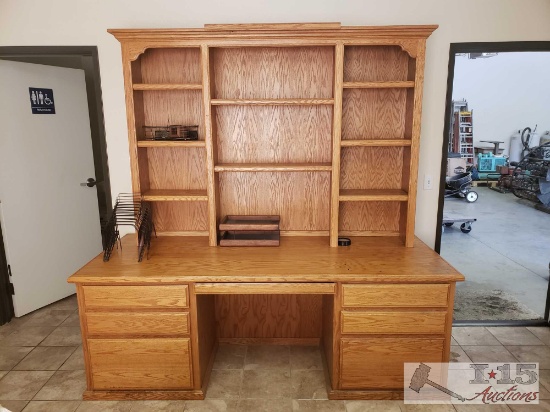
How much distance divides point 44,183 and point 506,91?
9.40 metres

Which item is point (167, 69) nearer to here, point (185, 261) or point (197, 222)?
point (197, 222)

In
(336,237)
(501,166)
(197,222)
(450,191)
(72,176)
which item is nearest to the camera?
(336,237)

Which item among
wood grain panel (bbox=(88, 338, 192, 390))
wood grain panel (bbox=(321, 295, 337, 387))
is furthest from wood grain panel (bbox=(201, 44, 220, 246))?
wood grain panel (bbox=(321, 295, 337, 387))

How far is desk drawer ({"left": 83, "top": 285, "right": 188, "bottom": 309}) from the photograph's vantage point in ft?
7.34

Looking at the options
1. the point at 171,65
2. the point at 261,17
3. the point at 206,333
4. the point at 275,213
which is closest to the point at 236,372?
the point at 206,333

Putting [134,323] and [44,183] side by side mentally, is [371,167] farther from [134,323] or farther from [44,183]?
[44,183]

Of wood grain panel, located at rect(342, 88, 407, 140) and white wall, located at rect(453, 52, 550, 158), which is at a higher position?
white wall, located at rect(453, 52, 550, 158)

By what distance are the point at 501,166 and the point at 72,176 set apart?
8394 mm

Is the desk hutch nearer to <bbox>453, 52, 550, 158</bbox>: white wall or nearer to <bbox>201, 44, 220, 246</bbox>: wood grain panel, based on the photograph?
<bbox>201, 44, 220, 246</bbox>: wood grain panel

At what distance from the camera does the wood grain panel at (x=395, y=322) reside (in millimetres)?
2266

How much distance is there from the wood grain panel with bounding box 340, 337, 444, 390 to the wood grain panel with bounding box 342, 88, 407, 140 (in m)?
1.32

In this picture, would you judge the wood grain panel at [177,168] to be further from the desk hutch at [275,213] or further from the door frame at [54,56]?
the door frame at [54,56]

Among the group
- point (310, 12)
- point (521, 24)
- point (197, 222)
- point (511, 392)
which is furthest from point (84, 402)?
point (521, 24)

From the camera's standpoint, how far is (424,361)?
2332 millimetres
